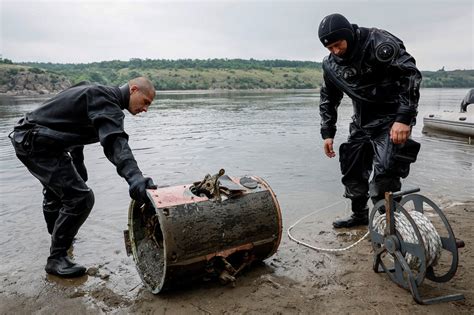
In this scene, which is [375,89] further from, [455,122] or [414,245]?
[455,122]

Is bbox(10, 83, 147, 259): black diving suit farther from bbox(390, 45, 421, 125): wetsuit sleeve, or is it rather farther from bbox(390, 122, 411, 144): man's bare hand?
bbox(390, 45, 421, 125): wetsuit sleeve

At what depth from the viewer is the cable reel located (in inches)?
143

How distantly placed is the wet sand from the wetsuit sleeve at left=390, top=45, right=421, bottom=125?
164 centimetres

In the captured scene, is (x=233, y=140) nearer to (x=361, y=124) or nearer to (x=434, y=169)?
(x=434, y=169)

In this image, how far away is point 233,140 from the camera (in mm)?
14617

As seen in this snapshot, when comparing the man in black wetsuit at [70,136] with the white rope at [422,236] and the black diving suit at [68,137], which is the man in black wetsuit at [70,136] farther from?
the white rope at [422,236]

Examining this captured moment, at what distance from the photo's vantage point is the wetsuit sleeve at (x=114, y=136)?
3.69 metres

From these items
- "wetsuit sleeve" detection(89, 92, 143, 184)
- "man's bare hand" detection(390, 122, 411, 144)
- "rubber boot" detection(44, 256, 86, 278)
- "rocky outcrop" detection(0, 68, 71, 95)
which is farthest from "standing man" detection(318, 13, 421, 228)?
"rocky outcrop" detection(0, 68, 71, 95)

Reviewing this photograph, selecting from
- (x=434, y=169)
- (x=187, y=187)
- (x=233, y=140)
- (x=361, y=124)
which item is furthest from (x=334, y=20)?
(x=233, y=140)

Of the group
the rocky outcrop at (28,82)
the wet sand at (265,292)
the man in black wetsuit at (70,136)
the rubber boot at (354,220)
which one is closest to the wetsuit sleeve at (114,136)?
the man in black wetsuit at (70,136)

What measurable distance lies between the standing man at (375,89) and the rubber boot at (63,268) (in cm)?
340

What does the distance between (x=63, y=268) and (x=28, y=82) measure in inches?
2931

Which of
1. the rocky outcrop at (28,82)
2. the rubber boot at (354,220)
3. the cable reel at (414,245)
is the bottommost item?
the rubber boot at (354,220)

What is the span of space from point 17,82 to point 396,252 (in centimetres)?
7711
